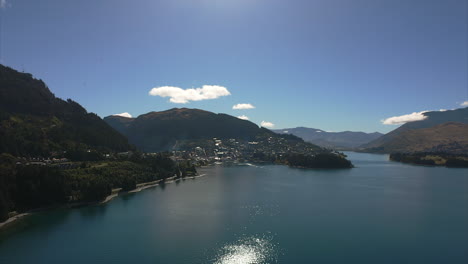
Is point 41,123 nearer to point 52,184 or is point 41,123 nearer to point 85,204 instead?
point 52,184

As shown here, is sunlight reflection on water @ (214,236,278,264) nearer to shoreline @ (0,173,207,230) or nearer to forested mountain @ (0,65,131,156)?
shoreline @ (0,173,207,230)

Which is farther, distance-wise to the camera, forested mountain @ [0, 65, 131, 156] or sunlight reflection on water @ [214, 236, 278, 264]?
forested mountain @ [0, 65, 131, 156]

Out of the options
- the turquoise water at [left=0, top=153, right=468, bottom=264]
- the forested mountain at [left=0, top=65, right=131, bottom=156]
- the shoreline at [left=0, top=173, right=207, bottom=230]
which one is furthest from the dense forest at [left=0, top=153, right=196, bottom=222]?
the forested mountain at [left=0, top=65, right=131, bottom=156]

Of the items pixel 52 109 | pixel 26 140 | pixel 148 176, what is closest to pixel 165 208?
pixel 148 176

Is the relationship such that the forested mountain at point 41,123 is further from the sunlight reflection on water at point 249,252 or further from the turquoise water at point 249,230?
the sunlight reflection on water at point 249,252

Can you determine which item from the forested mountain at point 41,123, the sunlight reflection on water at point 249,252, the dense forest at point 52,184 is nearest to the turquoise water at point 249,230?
the sunlight reflection on water at point 249,252

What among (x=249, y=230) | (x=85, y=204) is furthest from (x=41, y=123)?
(x=249, y=230)

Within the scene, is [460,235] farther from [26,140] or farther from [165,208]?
[26,140]
